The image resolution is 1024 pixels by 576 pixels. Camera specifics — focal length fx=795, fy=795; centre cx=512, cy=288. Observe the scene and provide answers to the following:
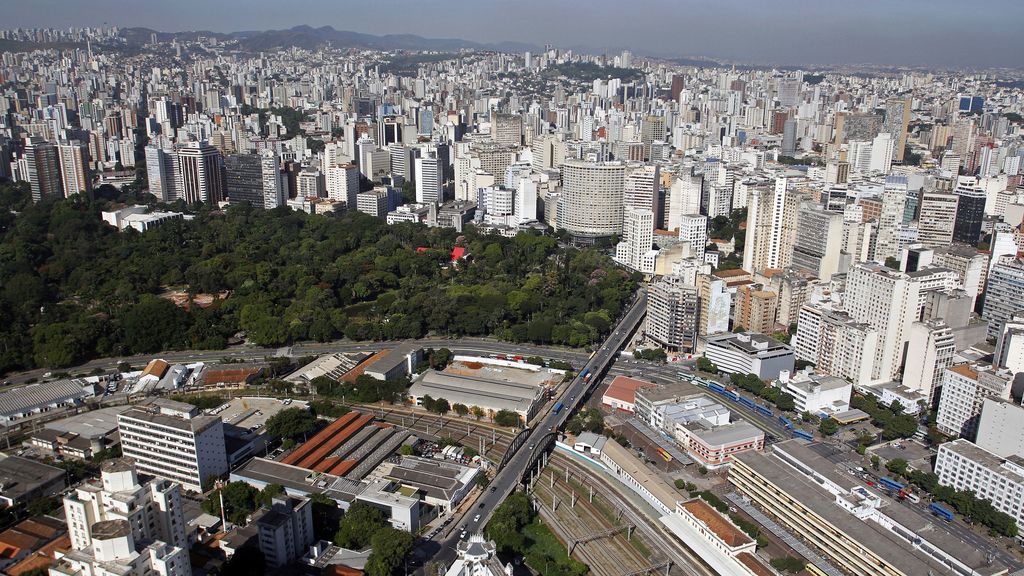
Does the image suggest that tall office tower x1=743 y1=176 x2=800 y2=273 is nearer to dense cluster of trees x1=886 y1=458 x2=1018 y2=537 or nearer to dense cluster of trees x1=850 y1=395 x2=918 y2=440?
dense cluster of trees x1=850 y1=395 x2=918 y2=440

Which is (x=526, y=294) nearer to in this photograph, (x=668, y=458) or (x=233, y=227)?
(x=668, y=458)

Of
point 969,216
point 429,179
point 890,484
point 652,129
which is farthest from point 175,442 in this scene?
point 652,129

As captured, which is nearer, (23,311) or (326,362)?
(326,362)

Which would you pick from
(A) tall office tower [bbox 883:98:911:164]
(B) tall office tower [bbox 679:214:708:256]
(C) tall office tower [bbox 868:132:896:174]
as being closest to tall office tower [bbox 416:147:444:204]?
(B) tall office tower [bbox 679:214:708:256]

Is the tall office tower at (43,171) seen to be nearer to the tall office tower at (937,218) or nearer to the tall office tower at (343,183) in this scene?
the tall office tower at (343,183)

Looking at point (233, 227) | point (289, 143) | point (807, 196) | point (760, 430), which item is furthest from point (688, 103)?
point (760, 430)

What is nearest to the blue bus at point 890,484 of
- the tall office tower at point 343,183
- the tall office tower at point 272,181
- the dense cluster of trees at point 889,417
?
the dense cluster of trees at point 889,417

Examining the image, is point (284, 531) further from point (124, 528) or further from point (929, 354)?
point (929, 354)
